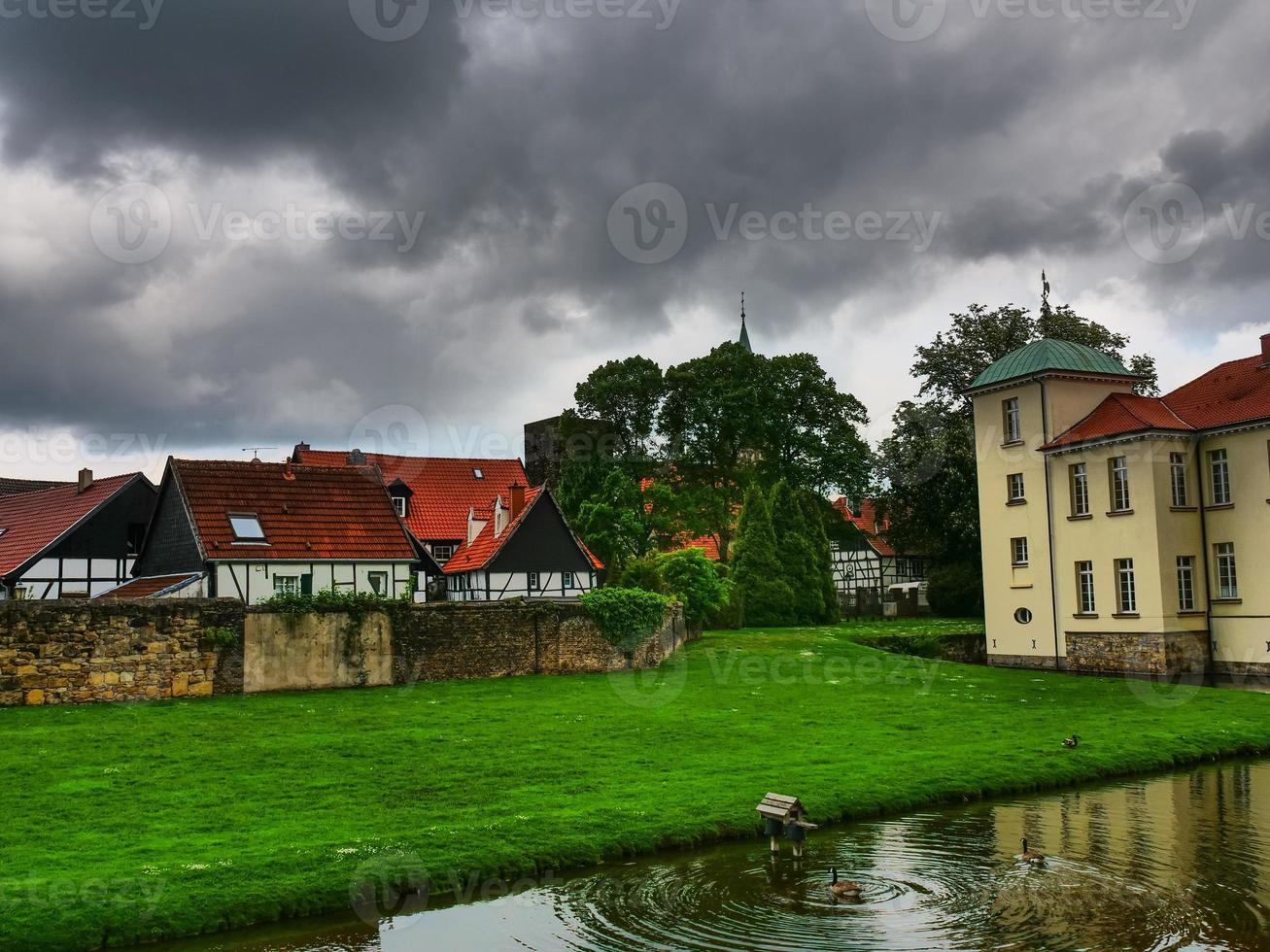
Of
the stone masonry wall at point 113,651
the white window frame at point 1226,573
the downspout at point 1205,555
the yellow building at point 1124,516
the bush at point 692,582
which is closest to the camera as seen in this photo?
the stone masonry wall at point 113,651

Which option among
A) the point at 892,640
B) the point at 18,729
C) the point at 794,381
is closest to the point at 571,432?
the point at 794,381

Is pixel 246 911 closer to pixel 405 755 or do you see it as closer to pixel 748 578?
pixel 405 755

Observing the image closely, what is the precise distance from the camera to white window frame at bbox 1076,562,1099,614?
3438 centimetres

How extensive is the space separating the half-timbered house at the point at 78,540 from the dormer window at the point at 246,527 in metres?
5.74

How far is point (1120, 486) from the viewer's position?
3362 cm

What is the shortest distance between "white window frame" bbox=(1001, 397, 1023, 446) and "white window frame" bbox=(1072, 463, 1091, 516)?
2.36m

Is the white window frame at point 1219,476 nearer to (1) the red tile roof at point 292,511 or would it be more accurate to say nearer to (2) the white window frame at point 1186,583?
(2) the white window frame at point 1186,583

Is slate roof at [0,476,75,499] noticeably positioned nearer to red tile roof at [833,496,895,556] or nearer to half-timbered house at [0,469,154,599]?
half-timbered house at [0,469,154,599]

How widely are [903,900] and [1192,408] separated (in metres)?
27.4

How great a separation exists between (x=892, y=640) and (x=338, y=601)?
20445 mm

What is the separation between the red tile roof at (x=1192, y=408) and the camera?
32500 millimetres

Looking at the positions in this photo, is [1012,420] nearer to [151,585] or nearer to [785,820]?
[151,585]

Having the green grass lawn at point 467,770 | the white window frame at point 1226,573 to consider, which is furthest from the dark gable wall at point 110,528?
the white window frame at point 1226,573

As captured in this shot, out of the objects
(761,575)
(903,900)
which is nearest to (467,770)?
(903,900)
